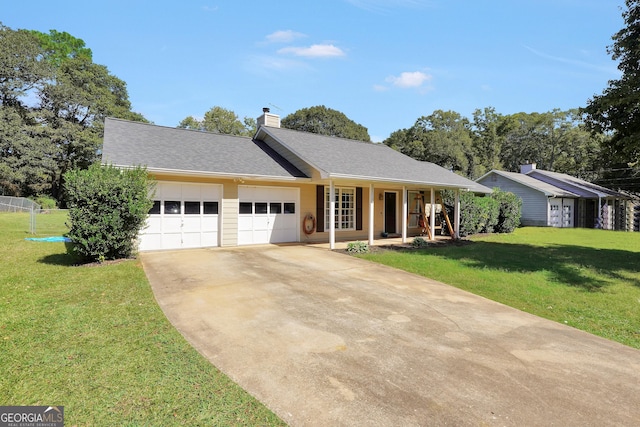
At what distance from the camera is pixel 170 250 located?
10.2 metres

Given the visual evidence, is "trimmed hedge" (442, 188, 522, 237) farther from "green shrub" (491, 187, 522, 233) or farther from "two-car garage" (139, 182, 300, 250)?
"two-car garage" (139, 182, 300, 250)

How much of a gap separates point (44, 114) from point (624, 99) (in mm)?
43033

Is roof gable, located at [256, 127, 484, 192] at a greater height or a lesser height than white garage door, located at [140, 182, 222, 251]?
greater

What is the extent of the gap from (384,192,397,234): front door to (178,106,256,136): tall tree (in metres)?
28.0

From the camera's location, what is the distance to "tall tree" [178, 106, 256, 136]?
38.8 metres

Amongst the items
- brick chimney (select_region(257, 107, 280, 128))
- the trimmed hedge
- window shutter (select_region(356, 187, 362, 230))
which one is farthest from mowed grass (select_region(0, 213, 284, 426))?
the trimmed hedge

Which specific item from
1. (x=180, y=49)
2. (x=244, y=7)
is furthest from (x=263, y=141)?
(x=244, y=7)

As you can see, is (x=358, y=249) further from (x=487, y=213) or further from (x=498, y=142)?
(x=498, y=142)

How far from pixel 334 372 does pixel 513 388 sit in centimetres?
171

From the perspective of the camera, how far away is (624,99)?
8.92 m

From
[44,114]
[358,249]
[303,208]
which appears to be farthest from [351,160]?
[44,114]

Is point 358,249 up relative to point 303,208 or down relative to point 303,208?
down

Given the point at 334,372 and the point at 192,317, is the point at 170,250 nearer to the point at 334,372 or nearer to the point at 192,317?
the point at 192,317

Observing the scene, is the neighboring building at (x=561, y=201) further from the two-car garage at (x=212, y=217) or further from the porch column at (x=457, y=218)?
the two-car garage at (x=212, y=217)
